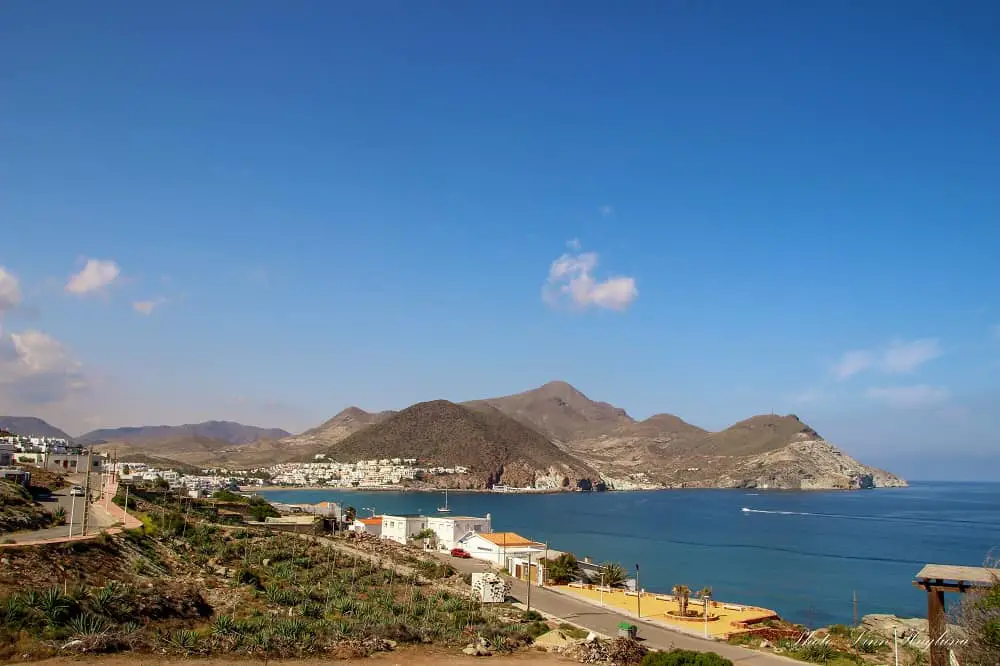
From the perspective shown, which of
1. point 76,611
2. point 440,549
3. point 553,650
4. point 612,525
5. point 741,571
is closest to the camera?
point 76,611

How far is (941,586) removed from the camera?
19.1m

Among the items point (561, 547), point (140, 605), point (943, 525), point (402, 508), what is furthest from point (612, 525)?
point (140, 605)

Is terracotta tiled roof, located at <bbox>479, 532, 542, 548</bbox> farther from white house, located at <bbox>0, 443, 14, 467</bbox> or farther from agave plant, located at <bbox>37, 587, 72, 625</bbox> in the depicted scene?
white house, located at <bbox>0, 443, 14, 467</bbox>

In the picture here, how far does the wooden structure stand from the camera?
18344 mm

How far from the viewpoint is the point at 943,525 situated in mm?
112500

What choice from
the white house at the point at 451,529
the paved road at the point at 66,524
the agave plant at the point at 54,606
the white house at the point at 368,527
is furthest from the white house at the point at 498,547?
the agave plant at the point at 54,606

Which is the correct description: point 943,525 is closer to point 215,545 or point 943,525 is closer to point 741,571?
point 741,571

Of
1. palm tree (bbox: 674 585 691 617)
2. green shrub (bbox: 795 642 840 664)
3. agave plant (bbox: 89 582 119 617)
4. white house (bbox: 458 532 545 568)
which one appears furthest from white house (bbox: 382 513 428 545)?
agave plant (bbox: 89 582 119 617)

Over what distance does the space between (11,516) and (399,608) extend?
1813cm

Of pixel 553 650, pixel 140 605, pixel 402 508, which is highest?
pixel 140 605

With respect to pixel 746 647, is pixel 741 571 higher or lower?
lower

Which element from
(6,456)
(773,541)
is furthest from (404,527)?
(773,541)

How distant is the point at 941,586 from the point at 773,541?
78.4 metres

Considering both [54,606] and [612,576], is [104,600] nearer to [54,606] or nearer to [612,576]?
[54,606]
